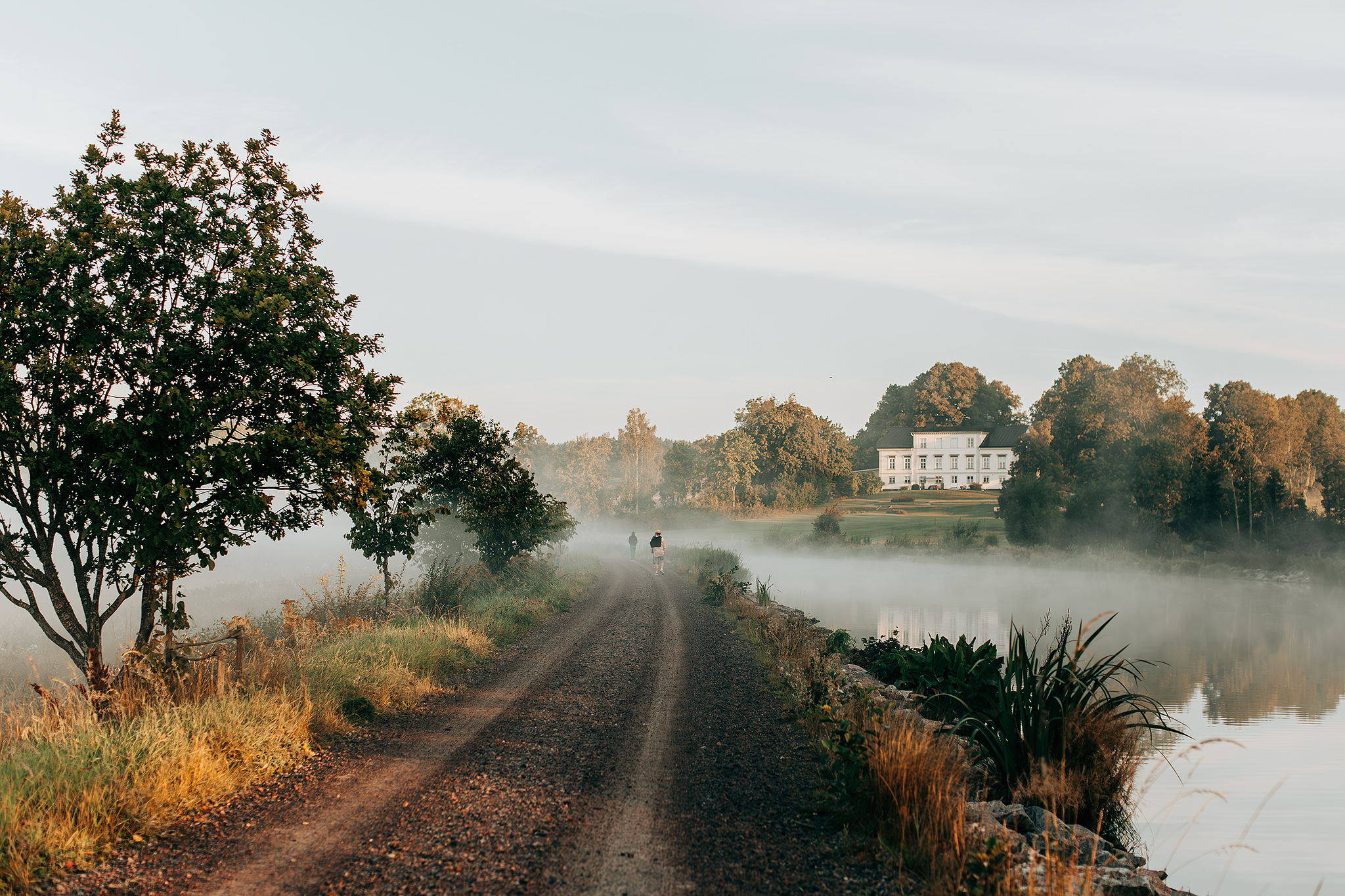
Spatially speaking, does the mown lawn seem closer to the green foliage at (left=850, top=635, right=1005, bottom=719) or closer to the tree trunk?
the green foliage at (left=850, top=635, right=1005, bottom=719)

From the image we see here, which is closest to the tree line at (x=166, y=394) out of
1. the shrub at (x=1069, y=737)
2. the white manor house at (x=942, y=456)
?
the shrub at (x=1069, y=737)

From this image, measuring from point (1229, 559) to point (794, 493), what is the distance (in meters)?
46.0

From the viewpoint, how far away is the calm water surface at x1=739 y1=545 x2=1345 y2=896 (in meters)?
7.65

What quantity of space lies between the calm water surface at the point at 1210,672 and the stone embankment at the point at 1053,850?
2.60 ft

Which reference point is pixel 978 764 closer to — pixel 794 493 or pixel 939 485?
pixel 794 493

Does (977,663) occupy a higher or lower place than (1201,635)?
higher

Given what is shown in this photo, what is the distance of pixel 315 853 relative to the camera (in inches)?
209

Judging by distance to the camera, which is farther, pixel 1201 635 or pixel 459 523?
pixel 459 523

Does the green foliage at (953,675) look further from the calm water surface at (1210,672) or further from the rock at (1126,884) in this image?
the rock at (1126,884)

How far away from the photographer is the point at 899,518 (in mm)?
62688

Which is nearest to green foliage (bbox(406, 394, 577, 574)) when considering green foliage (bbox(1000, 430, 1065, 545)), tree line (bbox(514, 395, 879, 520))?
green foliage (bbox(1000, 430, 1065, 545))

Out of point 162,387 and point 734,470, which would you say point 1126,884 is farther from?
point 734,470

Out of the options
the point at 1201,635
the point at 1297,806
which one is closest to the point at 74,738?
the point at 1297,806

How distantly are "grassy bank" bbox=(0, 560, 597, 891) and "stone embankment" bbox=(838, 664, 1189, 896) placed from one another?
20.6 ft
